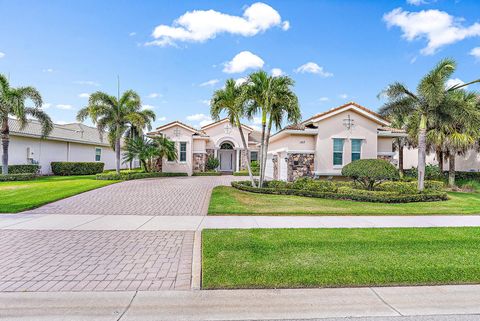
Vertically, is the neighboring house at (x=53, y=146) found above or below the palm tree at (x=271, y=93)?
below

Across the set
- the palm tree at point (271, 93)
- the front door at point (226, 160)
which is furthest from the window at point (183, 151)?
the palm tree at point (271, 93)

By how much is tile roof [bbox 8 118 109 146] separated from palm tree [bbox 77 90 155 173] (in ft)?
12.8

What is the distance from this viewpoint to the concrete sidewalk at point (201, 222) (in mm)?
7617

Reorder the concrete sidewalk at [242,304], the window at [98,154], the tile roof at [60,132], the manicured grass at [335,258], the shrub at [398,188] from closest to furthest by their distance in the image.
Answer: the concrete sidewalk at [242,304]
the manicured grass at [335,258]
the shrub at [398,188]
the tile roof at [60,132]
the window at [98,154]

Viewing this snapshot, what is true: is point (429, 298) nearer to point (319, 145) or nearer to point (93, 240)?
point (93, 240)

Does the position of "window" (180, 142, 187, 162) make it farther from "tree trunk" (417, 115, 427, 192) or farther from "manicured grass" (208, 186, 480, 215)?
"tree trunk" (417, 115, 427, 192)

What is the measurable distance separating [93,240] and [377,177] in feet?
41.7

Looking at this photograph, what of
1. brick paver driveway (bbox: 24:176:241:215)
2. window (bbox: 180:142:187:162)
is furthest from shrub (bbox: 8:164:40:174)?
window (bbox: 180:142:187:162)

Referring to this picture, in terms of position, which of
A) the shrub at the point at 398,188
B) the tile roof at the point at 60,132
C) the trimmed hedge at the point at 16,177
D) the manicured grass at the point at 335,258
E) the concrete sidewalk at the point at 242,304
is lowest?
the concrete sidewalk at the point at 242,304

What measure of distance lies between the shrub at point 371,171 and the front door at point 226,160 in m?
18.3

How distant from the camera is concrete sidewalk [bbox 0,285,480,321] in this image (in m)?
3.37

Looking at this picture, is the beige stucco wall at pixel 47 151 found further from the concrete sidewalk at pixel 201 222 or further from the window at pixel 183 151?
the concrete sidewalk at pixel 201 222

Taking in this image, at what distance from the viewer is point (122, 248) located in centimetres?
581

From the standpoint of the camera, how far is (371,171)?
13.7 meters
